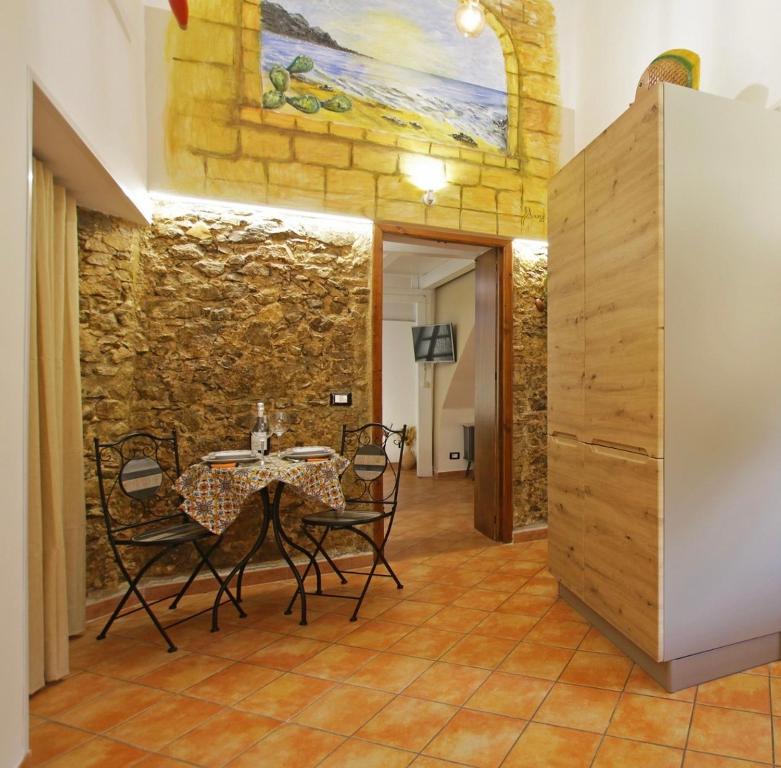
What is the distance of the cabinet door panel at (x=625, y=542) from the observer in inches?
83.9

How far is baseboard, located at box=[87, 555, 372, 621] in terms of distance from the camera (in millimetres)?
2935

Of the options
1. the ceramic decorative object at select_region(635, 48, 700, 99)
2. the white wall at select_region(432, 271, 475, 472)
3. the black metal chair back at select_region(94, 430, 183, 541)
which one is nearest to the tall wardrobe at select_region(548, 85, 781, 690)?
the ceramic decorative object at select_region(635, 48, 700, 99)

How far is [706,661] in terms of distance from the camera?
7.22ft

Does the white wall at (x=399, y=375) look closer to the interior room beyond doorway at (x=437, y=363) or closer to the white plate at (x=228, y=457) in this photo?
the interior room beyond doorway at (x=437, y=363)

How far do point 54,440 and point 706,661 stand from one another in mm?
Result: 3073

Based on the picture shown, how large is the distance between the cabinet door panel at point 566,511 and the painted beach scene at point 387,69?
254 cm

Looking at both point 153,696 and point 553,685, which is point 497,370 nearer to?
point 553,685

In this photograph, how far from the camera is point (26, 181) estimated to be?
1.74 meters

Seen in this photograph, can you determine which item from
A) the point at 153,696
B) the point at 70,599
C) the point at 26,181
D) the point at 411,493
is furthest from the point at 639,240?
the point at 411,493

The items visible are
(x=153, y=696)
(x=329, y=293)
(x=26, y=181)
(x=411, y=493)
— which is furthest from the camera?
(x=411, y=493)

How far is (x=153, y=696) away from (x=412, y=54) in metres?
4.27

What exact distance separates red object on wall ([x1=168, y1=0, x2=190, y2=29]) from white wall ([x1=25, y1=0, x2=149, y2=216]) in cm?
26

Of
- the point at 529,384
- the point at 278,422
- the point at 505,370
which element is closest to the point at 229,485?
the point at 278,422

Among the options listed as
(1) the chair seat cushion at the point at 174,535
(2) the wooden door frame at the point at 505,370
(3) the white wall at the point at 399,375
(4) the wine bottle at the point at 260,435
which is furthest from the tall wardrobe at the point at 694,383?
(3) the white wall at the point at 399,375
